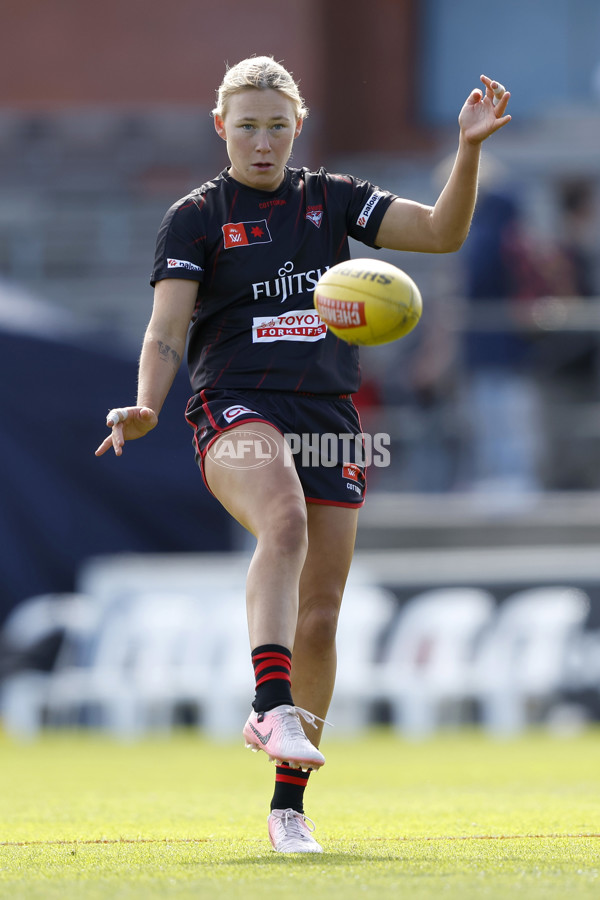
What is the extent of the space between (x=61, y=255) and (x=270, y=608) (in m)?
17.4

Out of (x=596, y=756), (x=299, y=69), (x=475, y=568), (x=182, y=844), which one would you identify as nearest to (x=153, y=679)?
(x=475, y=568)

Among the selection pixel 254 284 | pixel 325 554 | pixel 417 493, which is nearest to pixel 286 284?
pixel 254 284

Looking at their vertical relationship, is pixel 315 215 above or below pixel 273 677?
above

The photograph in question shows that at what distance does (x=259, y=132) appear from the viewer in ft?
16.2

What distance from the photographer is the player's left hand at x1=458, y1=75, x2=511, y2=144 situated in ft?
16.2

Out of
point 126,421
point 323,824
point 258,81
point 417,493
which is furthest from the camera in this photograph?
point 417,493

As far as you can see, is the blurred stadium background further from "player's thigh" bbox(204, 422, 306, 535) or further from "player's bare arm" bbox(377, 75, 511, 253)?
"player's thigh" bbox(204, 422, 306, 535)

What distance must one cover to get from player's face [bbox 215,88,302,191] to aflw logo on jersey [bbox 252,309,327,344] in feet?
1.55

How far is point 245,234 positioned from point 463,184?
2.45 ft

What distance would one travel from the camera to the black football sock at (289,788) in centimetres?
477

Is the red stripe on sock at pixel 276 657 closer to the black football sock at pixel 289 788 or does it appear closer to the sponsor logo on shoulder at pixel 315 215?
the black football sock at pixel 289 788

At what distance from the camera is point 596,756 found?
9289 mm

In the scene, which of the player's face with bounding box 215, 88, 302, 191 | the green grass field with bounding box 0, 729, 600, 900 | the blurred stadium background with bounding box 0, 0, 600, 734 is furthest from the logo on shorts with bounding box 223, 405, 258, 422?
the blurred stadium background with bounding box 0, 0, 600, 734

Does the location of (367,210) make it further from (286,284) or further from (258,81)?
(258,81)
